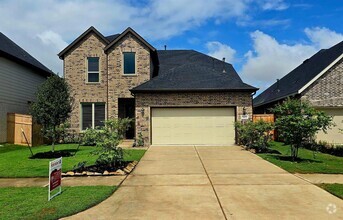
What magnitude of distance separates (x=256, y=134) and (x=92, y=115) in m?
11.1

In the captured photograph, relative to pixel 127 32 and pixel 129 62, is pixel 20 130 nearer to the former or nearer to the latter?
pixel 129 62

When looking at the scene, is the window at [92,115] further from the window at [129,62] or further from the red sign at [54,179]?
the red sign at [54,179]

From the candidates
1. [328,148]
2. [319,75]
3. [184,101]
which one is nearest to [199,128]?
[184,101]

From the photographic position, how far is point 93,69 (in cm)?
2052

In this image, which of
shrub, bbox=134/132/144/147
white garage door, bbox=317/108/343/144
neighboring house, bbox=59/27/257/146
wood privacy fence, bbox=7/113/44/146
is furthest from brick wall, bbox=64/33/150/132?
white garage door, bbox=317/108/343/144

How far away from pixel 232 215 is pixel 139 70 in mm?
15522

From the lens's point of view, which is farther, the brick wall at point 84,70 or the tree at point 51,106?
the brick wall at point 84,70

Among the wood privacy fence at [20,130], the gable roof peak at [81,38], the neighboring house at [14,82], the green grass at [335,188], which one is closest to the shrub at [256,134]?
the green grass at [335,188]

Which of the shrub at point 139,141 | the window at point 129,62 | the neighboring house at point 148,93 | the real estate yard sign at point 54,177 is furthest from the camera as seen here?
the window at point 129,62

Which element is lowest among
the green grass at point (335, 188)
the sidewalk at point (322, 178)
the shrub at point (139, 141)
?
the sidewalk at point (322, 178)

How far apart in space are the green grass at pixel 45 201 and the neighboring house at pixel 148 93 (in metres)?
10.5

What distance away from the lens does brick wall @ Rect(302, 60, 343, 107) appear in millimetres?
18500

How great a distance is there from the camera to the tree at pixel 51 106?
1334 cm

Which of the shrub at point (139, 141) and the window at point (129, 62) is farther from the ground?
the window at point (129, 62)
